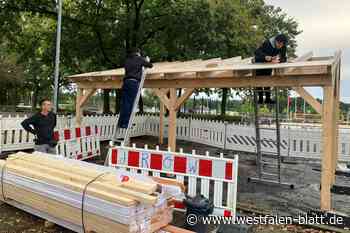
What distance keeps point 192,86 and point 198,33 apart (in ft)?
24.7

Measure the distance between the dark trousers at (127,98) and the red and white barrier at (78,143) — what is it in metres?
2.69

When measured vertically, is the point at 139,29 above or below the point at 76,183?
above

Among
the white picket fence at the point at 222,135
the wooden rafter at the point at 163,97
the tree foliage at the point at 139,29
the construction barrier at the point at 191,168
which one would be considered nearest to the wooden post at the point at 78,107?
the white picket fence at the point at 222,135

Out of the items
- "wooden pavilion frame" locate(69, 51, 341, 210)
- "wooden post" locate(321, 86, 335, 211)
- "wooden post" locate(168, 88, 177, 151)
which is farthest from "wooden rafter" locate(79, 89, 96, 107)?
"wooden post" locate(321, 86, 335, 211)

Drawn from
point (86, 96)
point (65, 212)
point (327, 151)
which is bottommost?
point (65, 212)

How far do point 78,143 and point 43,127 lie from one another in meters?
3.43

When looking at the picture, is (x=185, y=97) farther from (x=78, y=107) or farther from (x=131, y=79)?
(x=78, y=107)

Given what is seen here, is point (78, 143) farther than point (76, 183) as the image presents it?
Yes

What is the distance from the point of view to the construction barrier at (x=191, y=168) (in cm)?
470

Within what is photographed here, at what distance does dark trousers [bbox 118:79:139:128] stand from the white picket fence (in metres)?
3.72

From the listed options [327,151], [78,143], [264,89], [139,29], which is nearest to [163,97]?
[264,89]

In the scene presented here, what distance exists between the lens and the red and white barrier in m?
8.42

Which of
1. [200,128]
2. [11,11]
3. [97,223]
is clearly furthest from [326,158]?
[11,11]

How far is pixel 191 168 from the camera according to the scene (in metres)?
4.96
